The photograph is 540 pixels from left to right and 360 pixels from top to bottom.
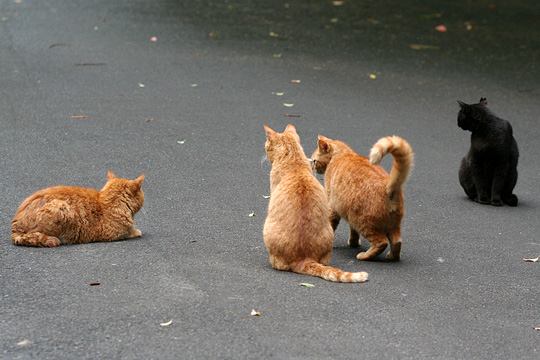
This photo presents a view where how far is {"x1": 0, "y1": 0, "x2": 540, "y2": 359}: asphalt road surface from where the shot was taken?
5.95 m

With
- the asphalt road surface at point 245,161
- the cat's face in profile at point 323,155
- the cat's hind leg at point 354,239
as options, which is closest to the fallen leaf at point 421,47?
the asphalt road surface at point 245,161

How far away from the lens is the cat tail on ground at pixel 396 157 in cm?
670

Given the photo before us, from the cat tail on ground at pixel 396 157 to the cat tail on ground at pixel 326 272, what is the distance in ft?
2.49

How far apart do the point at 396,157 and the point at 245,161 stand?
3.43 metres

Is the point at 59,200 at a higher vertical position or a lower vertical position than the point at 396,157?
lower

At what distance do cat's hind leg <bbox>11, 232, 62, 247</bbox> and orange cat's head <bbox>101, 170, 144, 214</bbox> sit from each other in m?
0.64

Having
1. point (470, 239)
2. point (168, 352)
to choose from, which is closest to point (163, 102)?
point (470, 239)

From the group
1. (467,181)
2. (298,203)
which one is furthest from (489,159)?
(298,203)

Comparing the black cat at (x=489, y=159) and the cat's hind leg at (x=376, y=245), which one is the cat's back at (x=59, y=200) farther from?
the black cat at (x=489, y=159)

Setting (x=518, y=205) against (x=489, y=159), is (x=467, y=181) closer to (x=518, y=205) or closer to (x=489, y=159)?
(x=489, y=159)

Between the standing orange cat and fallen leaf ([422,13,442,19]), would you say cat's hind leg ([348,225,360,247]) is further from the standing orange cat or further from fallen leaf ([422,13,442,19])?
fallen leaf ([422,13,442,19])

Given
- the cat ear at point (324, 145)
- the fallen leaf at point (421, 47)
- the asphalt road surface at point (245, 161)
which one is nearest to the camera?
the asphalt road surface at point (245, 161)

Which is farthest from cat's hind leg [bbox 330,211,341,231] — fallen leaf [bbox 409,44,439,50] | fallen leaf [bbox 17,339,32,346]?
fallen leaf [bbox 409,44,439,50]

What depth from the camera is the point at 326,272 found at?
22.3 ft
